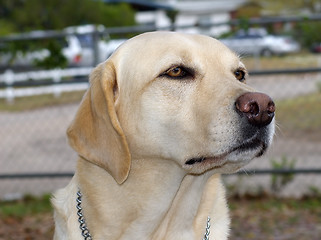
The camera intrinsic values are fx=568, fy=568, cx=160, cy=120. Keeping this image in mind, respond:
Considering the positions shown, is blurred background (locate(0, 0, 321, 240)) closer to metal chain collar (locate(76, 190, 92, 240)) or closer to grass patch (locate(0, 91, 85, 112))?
grass patch (locate(0, 91, 85, 112))

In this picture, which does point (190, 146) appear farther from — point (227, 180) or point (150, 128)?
point (227, 180)

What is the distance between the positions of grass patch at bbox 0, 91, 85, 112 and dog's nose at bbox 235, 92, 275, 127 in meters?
7.28

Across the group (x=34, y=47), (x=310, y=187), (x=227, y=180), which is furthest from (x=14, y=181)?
(x=310, y=187)

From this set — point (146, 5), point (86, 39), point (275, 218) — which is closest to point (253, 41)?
point (275, 218)

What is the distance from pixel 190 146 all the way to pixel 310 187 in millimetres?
4247

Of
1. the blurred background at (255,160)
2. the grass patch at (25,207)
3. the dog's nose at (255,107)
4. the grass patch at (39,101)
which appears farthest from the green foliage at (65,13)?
the dog's nose at (255,107)

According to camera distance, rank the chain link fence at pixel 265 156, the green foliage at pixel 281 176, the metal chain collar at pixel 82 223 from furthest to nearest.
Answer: the chain link fence at pixel 265 156 → the green foliage at pixel 281 176 → the metal chain collar at pixel 82 223

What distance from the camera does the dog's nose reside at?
2.58 metres

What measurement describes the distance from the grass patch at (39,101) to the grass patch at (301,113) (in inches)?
135

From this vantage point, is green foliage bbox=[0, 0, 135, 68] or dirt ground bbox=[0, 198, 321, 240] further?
green foliage bbox=[0, 0, 135, 68]

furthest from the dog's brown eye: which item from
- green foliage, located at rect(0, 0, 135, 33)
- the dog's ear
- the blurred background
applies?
green foliage, located at rect(0, 0, 135, 33)

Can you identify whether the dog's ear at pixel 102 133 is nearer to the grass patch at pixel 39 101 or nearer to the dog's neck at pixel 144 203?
the dog's neck at pixel 144 203

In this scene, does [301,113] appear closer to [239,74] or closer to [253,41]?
Result: [253,41]

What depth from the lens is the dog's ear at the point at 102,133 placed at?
2812 millimetres
